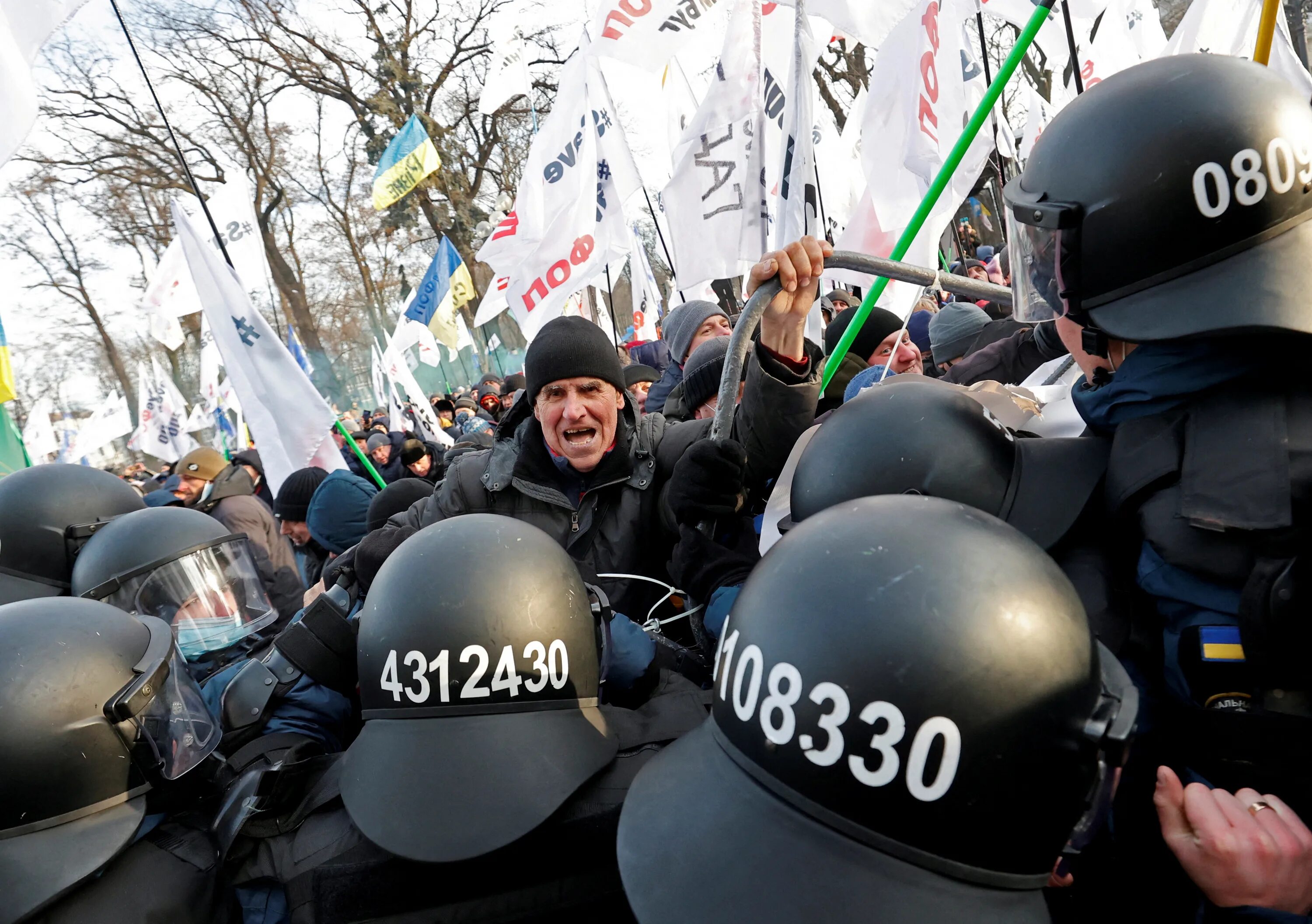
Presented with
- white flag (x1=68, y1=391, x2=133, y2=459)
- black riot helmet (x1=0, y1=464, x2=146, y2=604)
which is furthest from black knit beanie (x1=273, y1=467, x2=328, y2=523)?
white flag (x1=68, y1=391, x2=133, y2=459)

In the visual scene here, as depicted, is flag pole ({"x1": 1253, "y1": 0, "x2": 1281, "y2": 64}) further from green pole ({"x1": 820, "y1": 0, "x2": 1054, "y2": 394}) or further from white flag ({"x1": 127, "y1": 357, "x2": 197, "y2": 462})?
white flag ({"x1": 127, "y1": 357, "x2": 197, "y2": 462})

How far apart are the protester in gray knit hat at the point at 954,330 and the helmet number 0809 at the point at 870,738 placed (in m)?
4.34

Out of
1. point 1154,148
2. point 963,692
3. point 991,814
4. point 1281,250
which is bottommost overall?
point 991,814

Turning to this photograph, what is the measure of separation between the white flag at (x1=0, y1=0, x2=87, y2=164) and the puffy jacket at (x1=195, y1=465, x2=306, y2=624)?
2.43 metres

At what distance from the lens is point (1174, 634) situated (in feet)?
4.61

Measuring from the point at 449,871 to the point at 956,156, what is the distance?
2.33 metres

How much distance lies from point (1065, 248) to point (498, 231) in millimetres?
6621

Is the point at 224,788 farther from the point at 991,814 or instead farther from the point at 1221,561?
the point at 1221,561

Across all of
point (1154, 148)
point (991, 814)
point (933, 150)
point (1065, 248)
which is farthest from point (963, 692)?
point (933, 150)

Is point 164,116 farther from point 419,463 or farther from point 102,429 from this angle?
point 102,429

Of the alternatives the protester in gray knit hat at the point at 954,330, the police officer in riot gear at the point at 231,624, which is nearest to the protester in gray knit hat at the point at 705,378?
the protester in gray knit hat at the point at 954,330

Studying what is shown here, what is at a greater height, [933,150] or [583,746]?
[933,150]

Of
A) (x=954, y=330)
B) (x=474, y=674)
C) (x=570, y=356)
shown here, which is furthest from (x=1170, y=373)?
(x=954, y=330)

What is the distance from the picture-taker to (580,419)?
3107 mm
